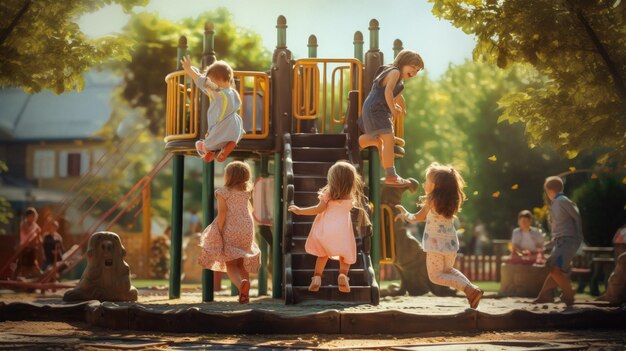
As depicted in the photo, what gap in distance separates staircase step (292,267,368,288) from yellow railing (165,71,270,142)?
109 inches

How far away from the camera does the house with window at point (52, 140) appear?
55.9 m

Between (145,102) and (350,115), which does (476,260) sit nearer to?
(350,115)

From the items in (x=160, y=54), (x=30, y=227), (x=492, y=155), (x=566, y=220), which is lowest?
(x=566, y=220)

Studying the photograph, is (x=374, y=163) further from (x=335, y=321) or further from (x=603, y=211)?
(x=603, y=211)

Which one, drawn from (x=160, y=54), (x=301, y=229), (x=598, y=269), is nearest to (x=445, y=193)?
(x=301, y=229)

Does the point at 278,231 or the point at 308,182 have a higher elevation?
the point at 308,182

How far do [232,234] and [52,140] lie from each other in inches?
1850

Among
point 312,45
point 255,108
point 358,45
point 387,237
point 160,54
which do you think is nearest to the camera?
point 255,108

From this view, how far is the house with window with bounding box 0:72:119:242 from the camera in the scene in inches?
2202

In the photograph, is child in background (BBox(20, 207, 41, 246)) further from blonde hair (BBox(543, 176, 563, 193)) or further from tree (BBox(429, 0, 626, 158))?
blonde hair (BBox(543, 176, 563, 193))

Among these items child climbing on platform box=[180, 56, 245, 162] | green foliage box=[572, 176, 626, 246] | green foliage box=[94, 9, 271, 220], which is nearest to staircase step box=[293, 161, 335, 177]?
child climbing on platform box=[180, 56, 245, 162]

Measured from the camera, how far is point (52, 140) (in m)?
56.9

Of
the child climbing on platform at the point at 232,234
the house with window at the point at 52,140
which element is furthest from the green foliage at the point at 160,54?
the child climbing on platform at the point at 232,234

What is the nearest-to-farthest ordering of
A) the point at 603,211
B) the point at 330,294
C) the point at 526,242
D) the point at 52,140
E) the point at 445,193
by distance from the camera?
the point at 445,193
the point at 330,294
the point at 526,242
the point at 603,211
the point at 52,140
